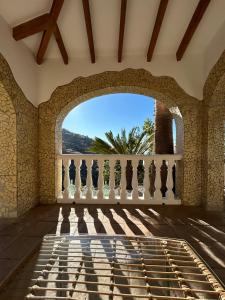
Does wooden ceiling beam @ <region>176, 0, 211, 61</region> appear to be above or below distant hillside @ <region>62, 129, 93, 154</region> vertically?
above

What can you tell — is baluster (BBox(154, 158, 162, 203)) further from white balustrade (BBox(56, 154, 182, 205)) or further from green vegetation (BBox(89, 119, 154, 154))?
green vegetation (BBox(89, 119, 154, 154))

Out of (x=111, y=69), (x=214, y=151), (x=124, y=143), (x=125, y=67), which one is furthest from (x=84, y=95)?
(x=124, y=143)

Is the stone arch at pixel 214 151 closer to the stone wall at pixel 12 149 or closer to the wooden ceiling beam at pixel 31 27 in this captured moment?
the wooden ceiling beam at pixel 31 27

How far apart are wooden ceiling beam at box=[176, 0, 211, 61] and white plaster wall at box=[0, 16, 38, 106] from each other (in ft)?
9.24

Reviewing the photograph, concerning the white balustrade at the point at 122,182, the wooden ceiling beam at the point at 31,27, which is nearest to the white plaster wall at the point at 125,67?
the wooden ceiling beam at the point at 31,27

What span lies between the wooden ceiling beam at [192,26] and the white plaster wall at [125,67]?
26cm

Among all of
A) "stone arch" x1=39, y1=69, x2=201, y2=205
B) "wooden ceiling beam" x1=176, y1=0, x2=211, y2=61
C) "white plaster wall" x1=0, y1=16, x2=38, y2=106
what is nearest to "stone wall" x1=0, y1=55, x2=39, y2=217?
"white plaster wall" x1=0, y1=16, x2=38, y2=106

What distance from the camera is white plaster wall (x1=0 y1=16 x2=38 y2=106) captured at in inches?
139

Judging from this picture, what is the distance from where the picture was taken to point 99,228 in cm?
328

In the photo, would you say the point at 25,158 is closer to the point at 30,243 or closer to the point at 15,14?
the point at 30,243

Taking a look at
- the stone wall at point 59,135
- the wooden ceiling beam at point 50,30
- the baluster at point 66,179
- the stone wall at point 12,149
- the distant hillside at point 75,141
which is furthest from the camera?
the distant hillside at point 75,141

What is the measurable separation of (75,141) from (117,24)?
12723 mm

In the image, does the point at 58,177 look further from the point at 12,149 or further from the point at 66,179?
→ the point at 12,149

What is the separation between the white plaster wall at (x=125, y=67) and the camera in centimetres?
475
